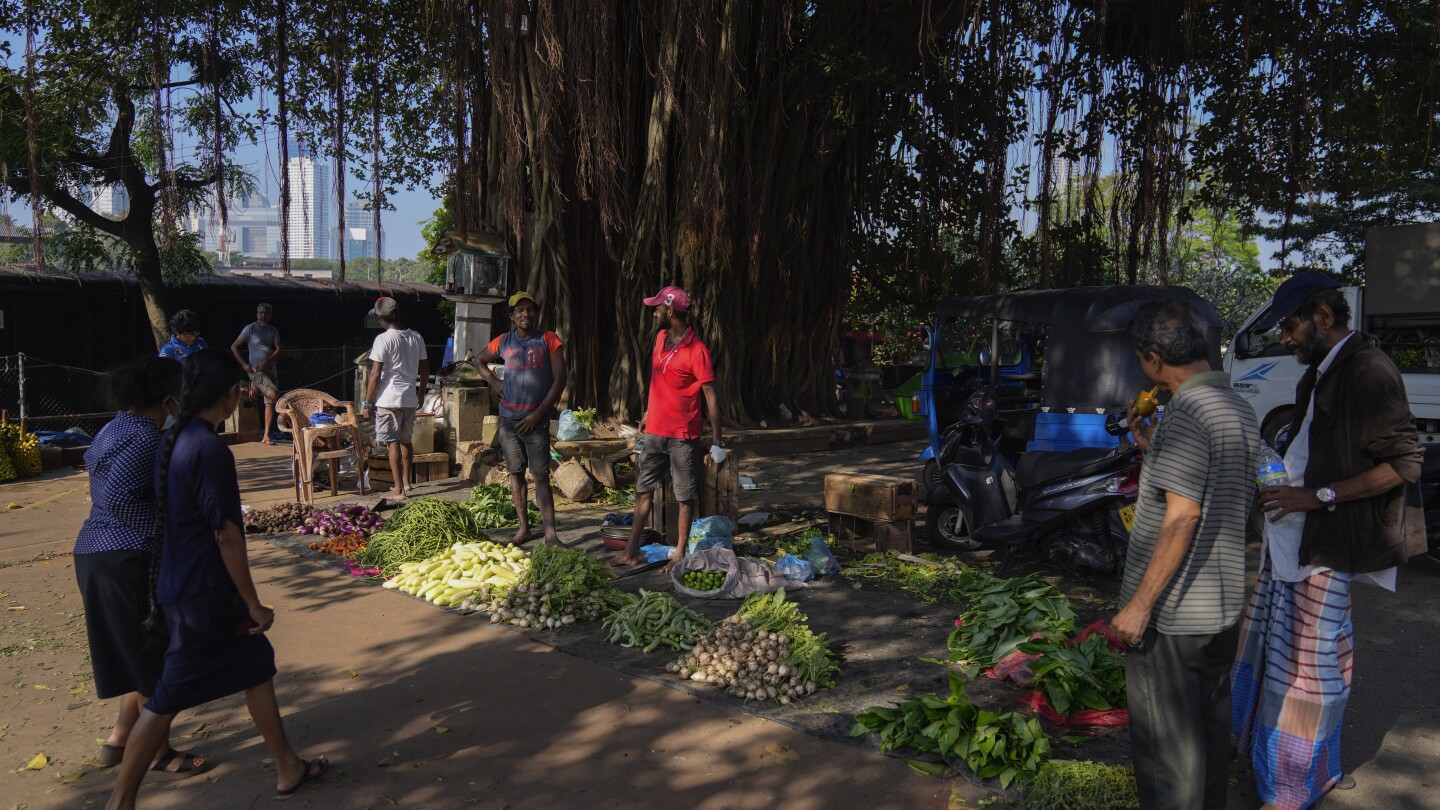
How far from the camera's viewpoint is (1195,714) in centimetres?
278

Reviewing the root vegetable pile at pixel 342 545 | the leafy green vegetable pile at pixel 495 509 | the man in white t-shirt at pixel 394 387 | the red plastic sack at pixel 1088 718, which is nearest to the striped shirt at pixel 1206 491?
the red plastic sack at pixel 1088 718

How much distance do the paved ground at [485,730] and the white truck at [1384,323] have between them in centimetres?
526

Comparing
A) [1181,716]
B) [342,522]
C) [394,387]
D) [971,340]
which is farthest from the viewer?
[971,340]

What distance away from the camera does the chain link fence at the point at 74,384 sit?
12.7m

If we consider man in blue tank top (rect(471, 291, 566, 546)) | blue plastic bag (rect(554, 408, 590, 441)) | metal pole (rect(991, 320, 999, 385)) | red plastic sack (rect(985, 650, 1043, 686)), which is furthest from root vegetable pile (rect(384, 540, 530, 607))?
metal pole (rect(991, 320, 999, 385))

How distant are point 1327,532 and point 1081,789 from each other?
3.94ft

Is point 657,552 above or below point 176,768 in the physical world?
above

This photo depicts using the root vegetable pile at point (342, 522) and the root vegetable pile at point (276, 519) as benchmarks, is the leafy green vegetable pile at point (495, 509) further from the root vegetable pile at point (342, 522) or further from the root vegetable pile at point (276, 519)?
the root vegetable pile at point (276, 519)

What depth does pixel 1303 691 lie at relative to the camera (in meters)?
3.23

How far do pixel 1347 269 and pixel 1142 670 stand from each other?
21.8 m

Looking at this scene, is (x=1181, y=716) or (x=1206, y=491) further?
(x=1181, y=716)

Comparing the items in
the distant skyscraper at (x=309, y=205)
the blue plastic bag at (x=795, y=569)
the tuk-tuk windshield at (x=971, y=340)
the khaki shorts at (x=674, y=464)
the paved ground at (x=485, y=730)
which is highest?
the distant skyscraper at (x=309, y=205)

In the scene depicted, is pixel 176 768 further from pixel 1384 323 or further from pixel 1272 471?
pixel 1384 323

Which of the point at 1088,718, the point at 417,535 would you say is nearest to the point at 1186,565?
the point at 1088,718
